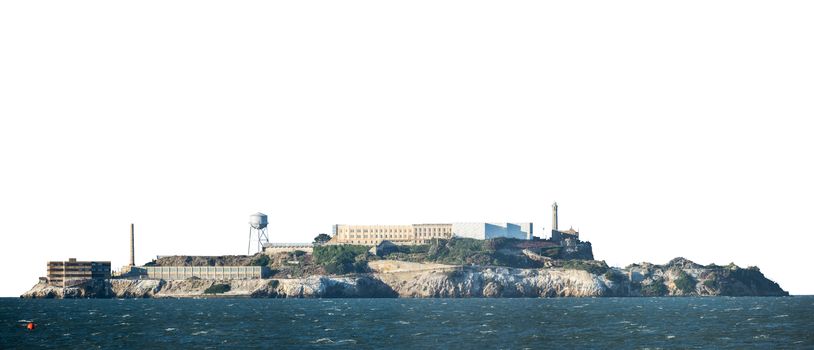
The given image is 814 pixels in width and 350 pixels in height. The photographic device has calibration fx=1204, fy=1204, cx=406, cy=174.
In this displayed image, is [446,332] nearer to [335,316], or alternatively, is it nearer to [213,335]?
[213,335]

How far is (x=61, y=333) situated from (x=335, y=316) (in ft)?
171

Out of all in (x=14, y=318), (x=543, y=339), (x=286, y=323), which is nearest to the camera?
(x=543, y=339)

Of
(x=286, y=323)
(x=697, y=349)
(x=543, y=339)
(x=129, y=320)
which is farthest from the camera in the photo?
(x=129, y=320)

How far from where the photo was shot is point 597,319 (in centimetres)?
17875

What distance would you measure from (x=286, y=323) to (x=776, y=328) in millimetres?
67022

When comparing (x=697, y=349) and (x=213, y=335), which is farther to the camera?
(x=213, y=335)

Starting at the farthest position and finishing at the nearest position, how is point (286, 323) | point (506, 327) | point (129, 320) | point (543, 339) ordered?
point (129, 320) → point (286, 323) → point (506, 327) → point (543, 339)

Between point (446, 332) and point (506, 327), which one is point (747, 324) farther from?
point (446, 332)

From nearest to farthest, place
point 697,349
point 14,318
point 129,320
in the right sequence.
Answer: point 697,349 < point 129,320 < point 14,318

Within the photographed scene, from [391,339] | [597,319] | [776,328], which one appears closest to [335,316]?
[597,319]

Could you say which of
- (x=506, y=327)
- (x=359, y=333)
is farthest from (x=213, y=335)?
(x=506, y=327)

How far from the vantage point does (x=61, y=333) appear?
154375mm

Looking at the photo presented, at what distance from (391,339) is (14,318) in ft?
288

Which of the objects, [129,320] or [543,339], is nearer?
[543,339]
